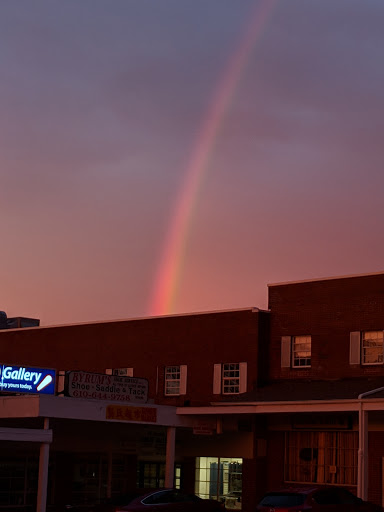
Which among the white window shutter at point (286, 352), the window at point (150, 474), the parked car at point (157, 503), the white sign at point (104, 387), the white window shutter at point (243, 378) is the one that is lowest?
the window at point (150, 474)

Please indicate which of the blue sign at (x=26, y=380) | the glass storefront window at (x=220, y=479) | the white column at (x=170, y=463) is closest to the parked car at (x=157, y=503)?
the white column at (x=170, y=463)

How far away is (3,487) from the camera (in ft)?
119

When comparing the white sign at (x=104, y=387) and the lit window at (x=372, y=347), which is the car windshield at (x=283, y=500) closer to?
the white sign at (x=104, y=387)

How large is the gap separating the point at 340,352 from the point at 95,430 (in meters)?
11.1

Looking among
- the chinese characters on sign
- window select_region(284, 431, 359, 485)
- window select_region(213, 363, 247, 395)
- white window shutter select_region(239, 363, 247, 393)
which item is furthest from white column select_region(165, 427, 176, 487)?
window select_region(213, 363, 247, 395)

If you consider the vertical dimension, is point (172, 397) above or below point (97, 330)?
below

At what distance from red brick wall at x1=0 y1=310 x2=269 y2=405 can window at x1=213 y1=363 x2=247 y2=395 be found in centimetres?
27

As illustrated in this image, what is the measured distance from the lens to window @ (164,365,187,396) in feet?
145

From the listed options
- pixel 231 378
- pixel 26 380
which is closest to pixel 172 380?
pixel 231 378

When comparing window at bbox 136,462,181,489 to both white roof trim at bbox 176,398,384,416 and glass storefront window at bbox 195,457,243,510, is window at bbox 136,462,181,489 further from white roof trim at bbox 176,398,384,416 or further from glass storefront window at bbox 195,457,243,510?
white roof trim at bbox 176,398,384,416

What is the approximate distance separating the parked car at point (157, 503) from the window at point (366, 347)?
Result: 11435 millimetres

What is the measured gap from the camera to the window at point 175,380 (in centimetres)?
4416

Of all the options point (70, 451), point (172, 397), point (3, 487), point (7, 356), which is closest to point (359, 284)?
point (172, 397)

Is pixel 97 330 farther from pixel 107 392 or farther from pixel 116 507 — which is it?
pixel 116 507
